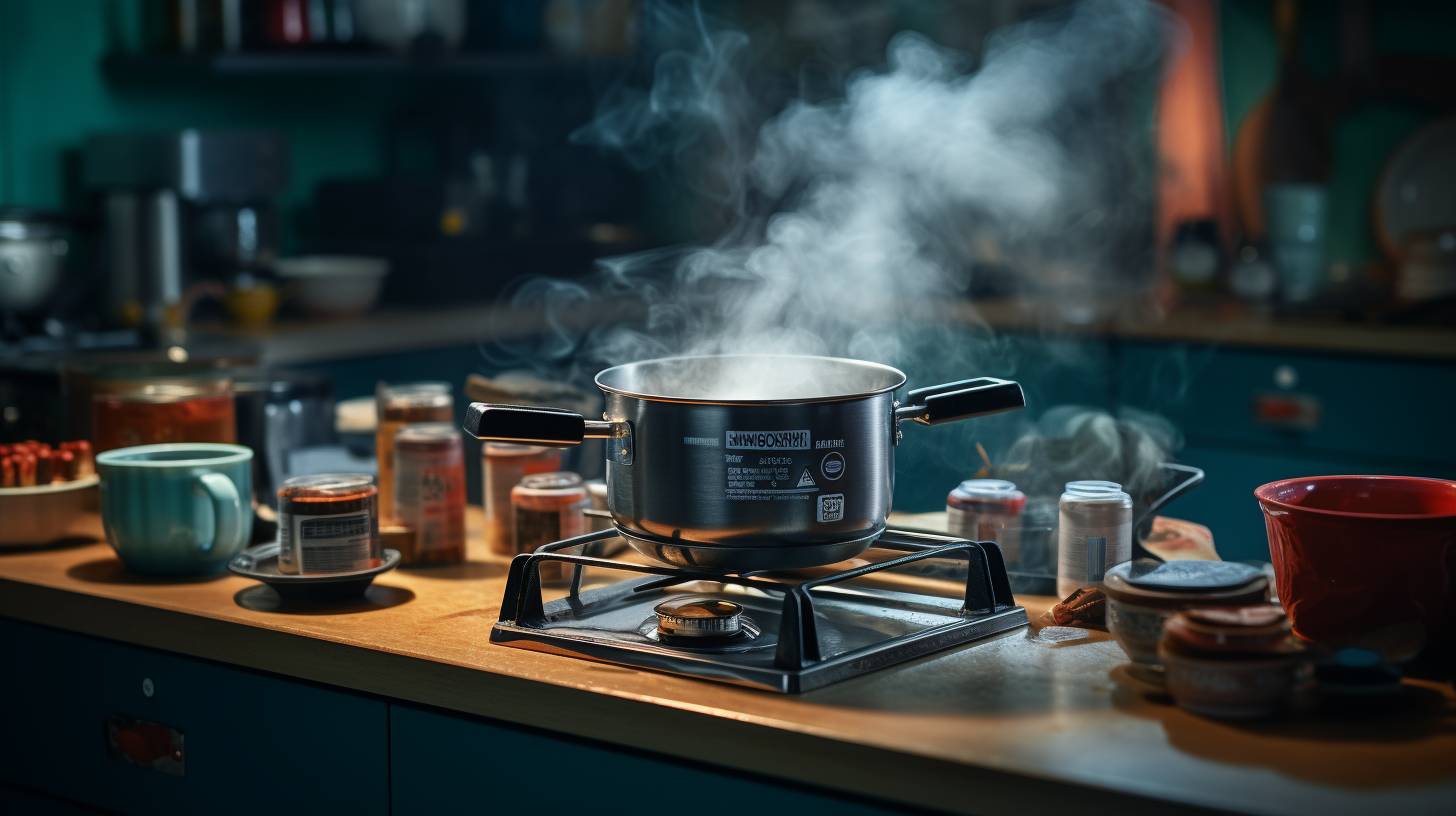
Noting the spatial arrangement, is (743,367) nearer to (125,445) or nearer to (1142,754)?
(1142,754)

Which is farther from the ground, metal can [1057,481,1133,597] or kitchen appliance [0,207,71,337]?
kitchen appliance [0,207,71,337]

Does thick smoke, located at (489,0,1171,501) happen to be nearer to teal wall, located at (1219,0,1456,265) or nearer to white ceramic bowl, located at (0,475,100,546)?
teal wall, located at (1219,0,1456,265)

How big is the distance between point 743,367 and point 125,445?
0.71m

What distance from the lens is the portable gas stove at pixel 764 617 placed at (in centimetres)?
113

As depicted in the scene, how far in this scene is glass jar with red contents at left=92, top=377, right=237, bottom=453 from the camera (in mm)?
1635

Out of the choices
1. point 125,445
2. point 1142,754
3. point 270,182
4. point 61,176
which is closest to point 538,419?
point 1142,754

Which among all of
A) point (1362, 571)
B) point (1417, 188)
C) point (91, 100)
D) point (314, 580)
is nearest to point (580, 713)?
point (314, 580)

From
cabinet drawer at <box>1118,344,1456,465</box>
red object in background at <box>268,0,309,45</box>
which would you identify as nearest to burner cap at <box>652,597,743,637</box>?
cabinet drawer at <box>1118,344,1456,465</box>

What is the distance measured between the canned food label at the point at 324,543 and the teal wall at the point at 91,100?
8.35 ft

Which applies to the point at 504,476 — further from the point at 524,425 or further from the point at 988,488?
the point at 988,488

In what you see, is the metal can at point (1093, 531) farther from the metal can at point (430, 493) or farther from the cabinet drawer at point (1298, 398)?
the cabinet drawer at point (1298, 398)

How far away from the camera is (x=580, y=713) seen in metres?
1.12

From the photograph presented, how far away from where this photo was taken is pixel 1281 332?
10.3 ft

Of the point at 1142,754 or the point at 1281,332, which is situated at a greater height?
the point at 1281,332
